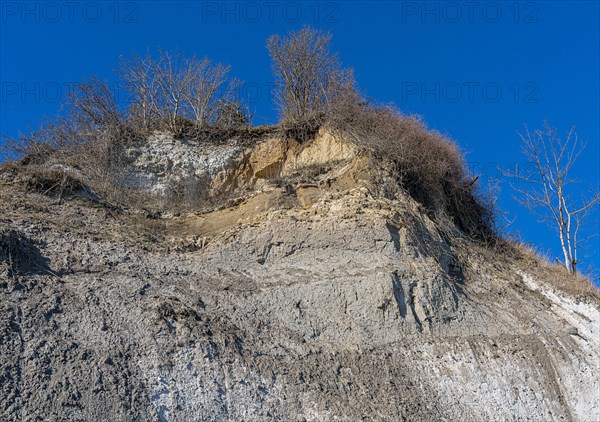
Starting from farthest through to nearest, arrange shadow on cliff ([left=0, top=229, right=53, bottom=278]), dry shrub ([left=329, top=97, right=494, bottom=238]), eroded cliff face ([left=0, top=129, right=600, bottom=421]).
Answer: dry shrub ([left=329, top=97, right=494, bottom=238]) → shadow on cliff ([left=0, top=229, right=53, bottom=278]) → eroded cliff face ([left=0, top=129, right=600, bottom=421])

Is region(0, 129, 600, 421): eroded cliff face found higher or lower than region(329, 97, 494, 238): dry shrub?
lower

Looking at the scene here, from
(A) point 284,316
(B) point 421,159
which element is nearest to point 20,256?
(A) point 284,316

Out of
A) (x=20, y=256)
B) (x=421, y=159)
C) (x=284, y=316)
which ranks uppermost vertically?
(x=421, y=159)

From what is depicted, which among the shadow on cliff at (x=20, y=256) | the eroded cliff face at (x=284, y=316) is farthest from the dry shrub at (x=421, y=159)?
the shadow on cliff at (x=20, y=256)

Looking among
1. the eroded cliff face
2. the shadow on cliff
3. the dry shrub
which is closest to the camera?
the eroded cliff face

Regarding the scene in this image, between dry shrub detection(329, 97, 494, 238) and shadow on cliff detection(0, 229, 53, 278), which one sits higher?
dry shrub detection(329, 97, 494, 238)

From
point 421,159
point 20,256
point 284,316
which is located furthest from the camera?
point 421,159

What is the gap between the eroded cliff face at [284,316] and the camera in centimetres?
959

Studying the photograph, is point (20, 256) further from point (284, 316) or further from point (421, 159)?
point (421, 159)

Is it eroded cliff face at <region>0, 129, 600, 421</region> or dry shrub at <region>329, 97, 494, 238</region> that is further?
dry shrub at <region>329, 97, 494, 238</region>

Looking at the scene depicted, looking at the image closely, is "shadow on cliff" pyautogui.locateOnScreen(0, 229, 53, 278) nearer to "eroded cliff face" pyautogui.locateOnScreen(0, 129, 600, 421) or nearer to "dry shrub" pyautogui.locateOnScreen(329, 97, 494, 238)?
"eroded cliff face" pyautogui.locateOnScreen(0, 129, 600, 421)

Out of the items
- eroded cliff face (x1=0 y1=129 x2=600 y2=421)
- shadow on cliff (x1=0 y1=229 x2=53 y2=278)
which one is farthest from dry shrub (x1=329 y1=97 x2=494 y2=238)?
shadow on cliff (x1=0 y1=229 x2=53 y2=278)

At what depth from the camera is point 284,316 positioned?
11633 mm

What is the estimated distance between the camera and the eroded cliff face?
9586mm
